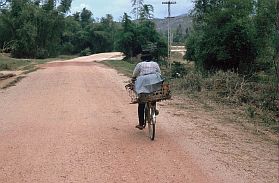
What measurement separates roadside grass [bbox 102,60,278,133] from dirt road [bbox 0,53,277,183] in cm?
124

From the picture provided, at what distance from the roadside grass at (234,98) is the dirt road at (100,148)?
4.06 ft

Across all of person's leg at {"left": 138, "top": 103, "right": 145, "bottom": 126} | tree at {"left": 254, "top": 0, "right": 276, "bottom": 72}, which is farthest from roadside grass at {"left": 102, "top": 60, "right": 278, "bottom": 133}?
tree at {"left": 254, "top": 0, "right": 276, "bottom": 72}

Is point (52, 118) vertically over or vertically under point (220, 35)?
under

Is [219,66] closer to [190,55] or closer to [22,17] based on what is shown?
[190,55]

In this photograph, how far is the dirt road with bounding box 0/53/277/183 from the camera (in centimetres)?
627

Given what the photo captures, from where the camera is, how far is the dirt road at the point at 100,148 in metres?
6.27

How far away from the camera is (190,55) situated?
32312 millimetres

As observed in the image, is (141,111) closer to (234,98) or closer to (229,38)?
(234,98)

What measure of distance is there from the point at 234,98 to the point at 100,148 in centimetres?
685

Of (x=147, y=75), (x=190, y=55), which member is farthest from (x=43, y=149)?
(x=190, y=55)

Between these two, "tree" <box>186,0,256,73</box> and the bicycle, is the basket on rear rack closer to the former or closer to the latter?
the bicycle

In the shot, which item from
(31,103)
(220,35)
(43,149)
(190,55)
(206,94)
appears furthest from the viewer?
(190,55)

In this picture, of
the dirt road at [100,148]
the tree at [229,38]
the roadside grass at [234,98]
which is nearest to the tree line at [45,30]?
the tree at [229,38]

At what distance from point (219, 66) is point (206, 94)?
28.8 ft
